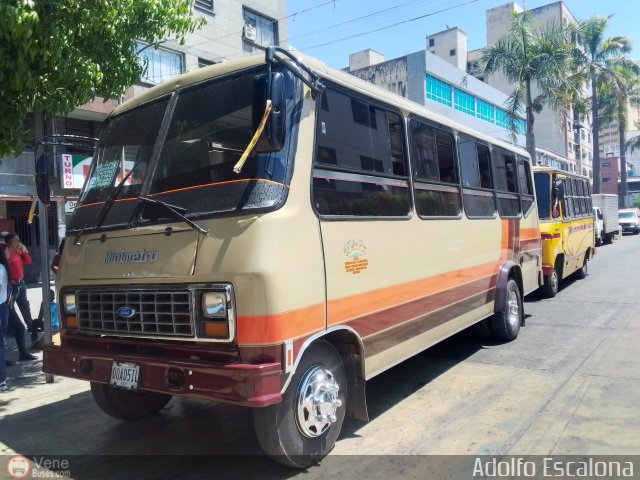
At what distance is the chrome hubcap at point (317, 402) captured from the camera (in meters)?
3.58

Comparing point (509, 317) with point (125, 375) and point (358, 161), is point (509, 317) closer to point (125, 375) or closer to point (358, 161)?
point (358, 161)

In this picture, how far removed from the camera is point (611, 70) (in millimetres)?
32594

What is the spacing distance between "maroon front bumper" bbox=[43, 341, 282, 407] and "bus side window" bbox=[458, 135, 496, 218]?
3.69m

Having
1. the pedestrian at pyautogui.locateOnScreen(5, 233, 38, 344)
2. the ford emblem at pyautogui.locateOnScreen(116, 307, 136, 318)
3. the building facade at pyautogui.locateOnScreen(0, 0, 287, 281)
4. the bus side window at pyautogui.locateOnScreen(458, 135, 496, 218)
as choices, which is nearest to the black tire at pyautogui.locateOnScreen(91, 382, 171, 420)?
the ford emblem at pyautogui.locateOnScreen(116, 307, 136, 318)

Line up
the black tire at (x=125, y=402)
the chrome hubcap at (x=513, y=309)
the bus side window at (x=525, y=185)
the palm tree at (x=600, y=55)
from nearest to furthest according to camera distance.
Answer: the black tire at (x=125, y=402) → the chrome hubcap at (x=513, y=309) → the bus side window at (x=525, y=185) → the palm tree at (x=600, y=55)

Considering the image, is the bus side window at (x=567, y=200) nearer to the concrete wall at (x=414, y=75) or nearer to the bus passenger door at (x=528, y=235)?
the bus passenger door at (x=528, y=235)

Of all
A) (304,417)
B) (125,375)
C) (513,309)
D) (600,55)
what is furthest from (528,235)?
(600,55)

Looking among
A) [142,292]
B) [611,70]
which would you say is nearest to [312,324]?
[142,292]

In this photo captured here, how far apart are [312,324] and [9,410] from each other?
3672 millimetres

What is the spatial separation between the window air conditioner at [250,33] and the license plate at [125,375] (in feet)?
60.7

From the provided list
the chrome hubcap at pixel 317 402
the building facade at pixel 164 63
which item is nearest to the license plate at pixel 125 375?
the chrome hubcap at pixel 317 402

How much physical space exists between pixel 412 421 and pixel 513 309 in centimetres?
345

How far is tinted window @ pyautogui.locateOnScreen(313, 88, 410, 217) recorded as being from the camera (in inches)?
152

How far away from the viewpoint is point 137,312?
374 centimetres
